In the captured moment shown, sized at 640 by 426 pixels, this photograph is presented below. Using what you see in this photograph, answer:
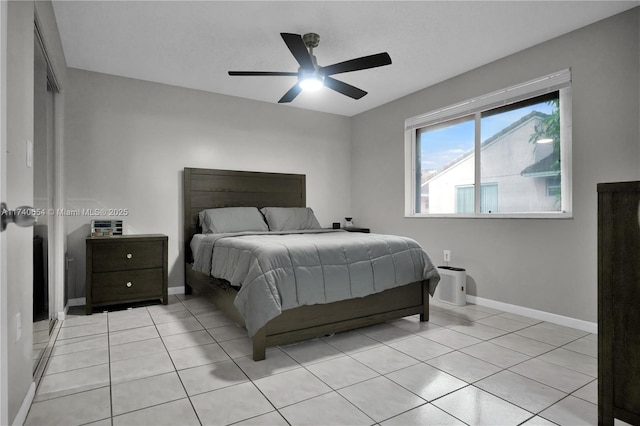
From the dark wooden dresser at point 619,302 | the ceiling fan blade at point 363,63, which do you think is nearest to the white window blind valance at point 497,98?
the ceiling fan blade at point 363,63

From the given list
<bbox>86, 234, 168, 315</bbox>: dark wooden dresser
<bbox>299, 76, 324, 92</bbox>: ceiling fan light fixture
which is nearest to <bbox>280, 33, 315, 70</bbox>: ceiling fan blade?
<bbox>299, 76, 324, 92</bbox>: ceiling fan light fixture

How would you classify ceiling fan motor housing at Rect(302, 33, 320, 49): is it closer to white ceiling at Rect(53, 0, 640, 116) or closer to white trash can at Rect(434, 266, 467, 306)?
→ white ceiling at Rect(53, 0, 640, 116)

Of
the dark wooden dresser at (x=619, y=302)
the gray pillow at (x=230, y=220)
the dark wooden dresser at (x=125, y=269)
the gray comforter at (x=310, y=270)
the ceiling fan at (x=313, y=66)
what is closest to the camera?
the dark wooden dresser at (x=619, y=302)

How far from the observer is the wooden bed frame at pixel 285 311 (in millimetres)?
2496

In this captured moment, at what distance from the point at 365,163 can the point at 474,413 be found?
4.04 metres

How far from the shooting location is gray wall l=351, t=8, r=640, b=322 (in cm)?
274

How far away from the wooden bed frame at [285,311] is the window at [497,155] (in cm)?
134

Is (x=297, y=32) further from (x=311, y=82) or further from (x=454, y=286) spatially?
(x=454, y=286)

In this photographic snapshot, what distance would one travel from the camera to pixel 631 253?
1486 mm

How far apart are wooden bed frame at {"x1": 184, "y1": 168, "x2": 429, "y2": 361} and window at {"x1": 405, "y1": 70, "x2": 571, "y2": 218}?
1.34 m

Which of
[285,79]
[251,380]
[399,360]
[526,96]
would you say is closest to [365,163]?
[285,79]

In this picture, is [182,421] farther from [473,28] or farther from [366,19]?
[473,28]

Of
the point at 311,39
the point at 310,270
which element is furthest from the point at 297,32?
the point at 310,270

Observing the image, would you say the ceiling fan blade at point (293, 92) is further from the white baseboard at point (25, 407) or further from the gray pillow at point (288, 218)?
the white baseboard at point (25, 407)
